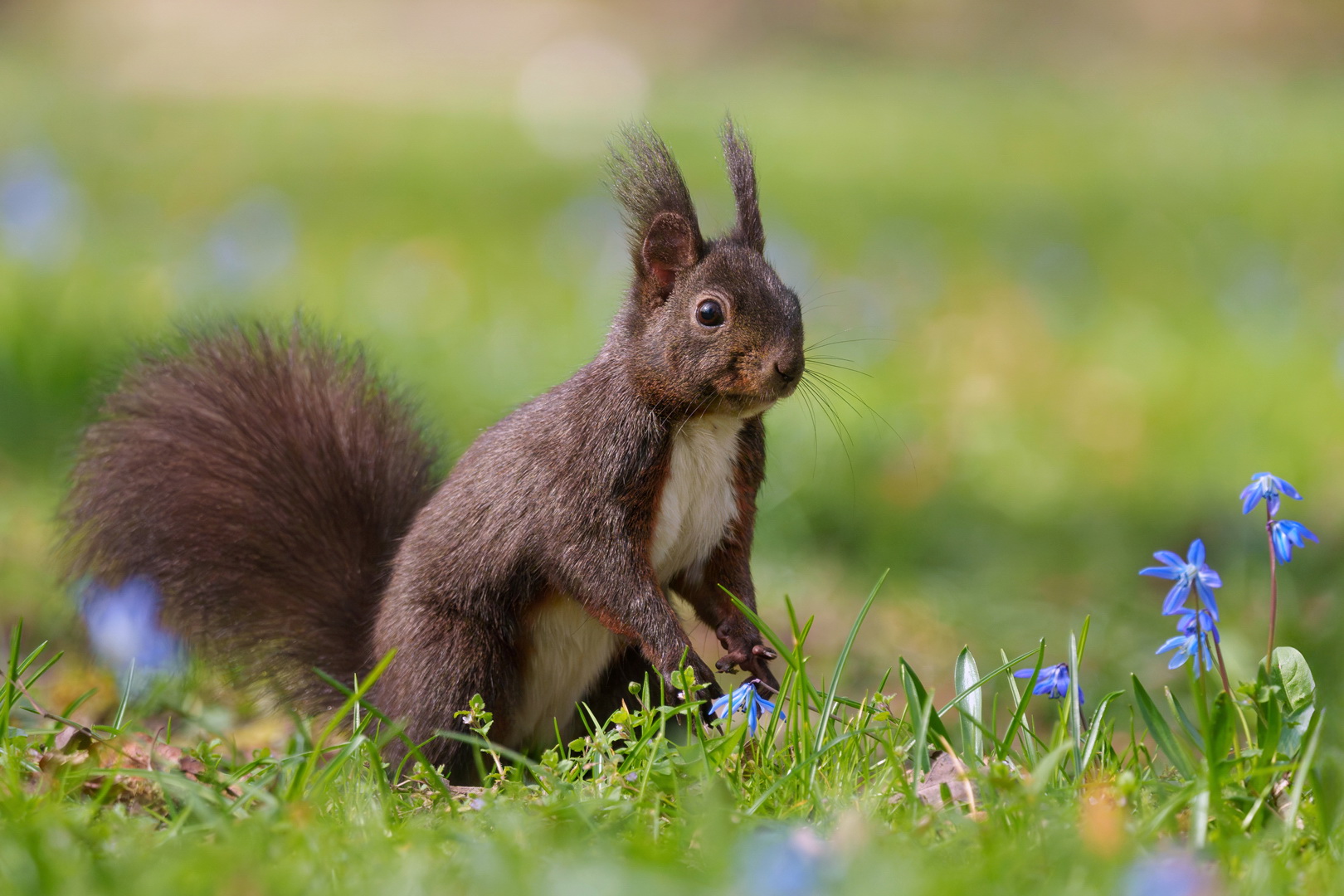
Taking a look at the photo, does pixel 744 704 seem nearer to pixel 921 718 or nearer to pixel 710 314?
pixel 921 718

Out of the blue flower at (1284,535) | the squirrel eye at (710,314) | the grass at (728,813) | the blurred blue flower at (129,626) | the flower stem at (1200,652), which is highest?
the squirrel eye at (710,314)

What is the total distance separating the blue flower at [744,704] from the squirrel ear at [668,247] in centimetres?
64

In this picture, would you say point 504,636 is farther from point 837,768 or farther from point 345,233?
point 345,233

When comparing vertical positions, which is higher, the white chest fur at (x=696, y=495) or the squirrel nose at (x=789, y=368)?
the squirrel nose at (x=789, y=368)

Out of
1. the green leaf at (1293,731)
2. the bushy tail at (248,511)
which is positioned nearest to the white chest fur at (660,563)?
the bushy tail at (248,511)

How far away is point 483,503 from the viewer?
91.4 inches

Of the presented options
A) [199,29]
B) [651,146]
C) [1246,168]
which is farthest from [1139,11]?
[651,146]

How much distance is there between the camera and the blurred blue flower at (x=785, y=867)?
1.29 meters

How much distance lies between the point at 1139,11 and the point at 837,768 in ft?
54.1

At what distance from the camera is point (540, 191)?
7.68 meters

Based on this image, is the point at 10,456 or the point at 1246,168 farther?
the point at 1246,168

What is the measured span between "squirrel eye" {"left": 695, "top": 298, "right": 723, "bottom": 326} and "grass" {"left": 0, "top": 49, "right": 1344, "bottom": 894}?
363mm

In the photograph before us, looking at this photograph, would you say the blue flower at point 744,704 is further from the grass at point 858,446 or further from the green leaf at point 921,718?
the green leaf at point 921,718

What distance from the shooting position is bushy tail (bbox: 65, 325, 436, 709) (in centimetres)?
263
